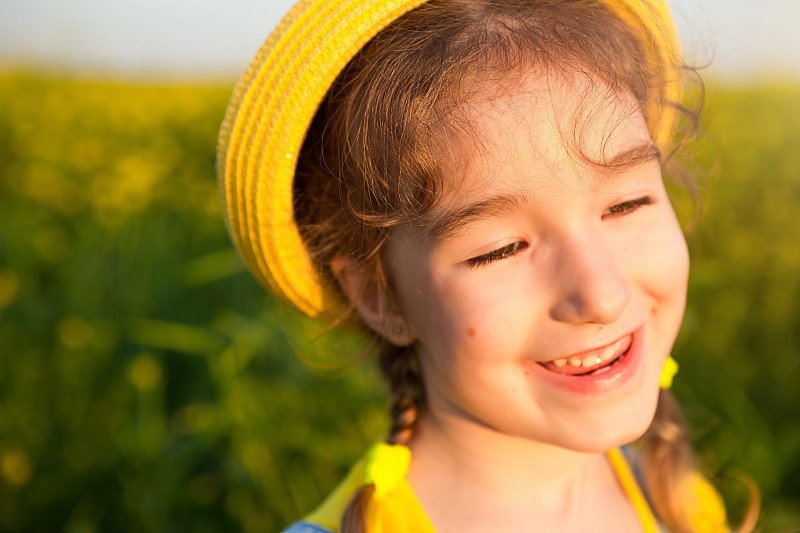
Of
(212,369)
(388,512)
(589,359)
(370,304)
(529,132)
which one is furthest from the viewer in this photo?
(212,369)

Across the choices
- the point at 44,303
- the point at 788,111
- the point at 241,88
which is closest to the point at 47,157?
the point at 44,303

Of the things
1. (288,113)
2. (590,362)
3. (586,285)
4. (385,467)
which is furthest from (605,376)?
(288,113)

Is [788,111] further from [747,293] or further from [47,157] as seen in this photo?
[47,157]

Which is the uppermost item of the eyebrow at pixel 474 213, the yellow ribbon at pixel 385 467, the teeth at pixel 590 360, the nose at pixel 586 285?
the eyebrow at pixel 474 213

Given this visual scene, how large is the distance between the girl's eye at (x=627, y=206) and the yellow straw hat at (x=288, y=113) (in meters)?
0.19

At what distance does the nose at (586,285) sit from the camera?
129 cm

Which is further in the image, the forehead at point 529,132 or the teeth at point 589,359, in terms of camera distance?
the teeth at point 589,359

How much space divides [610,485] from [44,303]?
2624mm

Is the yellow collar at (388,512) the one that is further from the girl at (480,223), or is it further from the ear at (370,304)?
the ear at (370,304)

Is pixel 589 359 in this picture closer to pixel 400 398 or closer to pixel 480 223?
pixel 480 223

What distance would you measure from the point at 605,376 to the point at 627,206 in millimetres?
328

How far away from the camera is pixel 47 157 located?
4.84m

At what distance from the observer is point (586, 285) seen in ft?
4.23

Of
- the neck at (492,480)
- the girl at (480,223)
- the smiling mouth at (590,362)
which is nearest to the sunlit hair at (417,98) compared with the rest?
the girl at (480,223)
